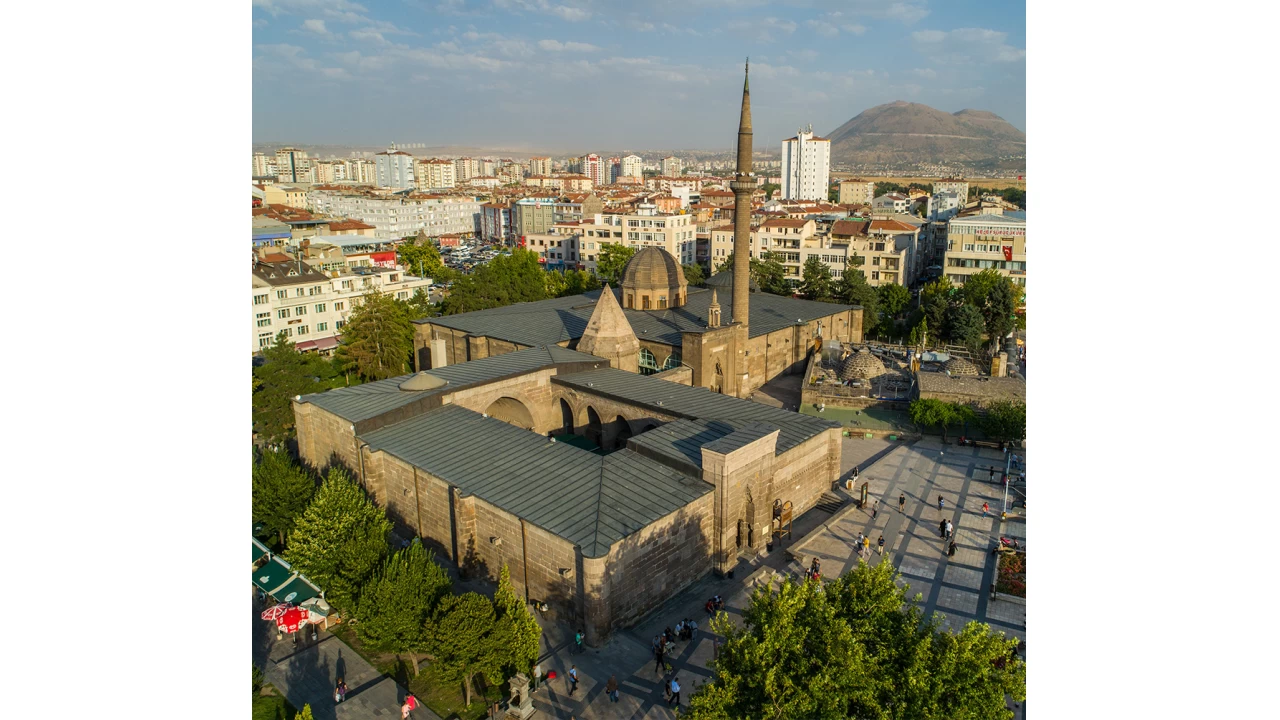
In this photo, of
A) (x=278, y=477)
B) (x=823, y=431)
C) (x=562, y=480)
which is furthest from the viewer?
(x=823, y=431)

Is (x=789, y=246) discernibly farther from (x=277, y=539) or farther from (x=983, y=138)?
(x=983, y=138)

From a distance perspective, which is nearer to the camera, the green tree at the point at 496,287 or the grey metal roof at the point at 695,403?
the grey metal roof at the point at 695,403

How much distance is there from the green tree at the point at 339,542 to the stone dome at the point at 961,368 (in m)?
32.2

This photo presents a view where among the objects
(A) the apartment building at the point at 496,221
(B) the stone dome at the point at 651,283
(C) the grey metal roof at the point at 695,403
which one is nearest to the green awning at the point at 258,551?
(C) the grey metal roof at the point at 695,403

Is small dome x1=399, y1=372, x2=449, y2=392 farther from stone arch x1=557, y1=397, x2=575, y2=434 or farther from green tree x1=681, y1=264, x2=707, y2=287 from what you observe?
green tree x1=681, y1=264, x2=707, y2=287

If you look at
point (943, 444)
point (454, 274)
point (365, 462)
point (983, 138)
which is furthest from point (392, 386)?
point (983, 138)

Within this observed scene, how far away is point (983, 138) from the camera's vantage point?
186 meters

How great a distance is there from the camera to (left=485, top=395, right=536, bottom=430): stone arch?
3164 centimetres

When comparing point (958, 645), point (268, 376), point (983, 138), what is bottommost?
point (958, 645)

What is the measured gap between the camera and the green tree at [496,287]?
175 ft

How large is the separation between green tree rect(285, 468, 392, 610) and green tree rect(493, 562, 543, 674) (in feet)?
12.9

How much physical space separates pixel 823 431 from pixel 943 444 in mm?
10568

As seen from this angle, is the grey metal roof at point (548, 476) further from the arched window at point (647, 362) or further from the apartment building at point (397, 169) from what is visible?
the apartment building at point (397, 169)

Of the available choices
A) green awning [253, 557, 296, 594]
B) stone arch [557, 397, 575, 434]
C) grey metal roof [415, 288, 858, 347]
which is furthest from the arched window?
green awning [253, 557, 296, 594]
